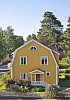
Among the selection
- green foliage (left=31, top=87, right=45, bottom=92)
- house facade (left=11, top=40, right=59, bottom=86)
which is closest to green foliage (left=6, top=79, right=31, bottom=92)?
green foliage (left=31, top=87, right=45, bottom=92)

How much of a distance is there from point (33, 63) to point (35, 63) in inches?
12.2

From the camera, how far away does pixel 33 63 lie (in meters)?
42.0

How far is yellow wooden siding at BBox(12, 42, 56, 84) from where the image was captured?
41.6 meters

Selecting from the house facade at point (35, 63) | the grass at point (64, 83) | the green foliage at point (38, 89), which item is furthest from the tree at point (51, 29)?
the green foliage at point (38, 89)

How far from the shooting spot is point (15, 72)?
42375 millimetres

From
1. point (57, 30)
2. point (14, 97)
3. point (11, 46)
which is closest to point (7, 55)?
point (11, 46)

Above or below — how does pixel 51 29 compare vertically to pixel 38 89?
above

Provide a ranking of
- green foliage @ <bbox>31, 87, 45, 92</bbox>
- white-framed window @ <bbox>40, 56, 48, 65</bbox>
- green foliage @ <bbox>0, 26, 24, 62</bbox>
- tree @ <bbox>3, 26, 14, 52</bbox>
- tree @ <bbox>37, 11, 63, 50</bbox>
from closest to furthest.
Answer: green foliage @ <bbox>31, 87, 45, 92</bbox> → white-framed window @ <bbox>40, 56, 48, 65</bbox> → tree @ <bbox>37, 11, 63, 50</bbox> → green foliage @ <bbox>0, 26, 24, 62</bbox> → tree @ <bbox>3, 26, 14, 52</bbox>

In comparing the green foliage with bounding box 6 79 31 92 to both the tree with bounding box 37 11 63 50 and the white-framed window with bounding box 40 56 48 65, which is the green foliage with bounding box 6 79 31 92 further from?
the tree with bounding box 37 11 63 50

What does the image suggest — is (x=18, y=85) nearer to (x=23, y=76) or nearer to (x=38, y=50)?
(x=23, y=76)

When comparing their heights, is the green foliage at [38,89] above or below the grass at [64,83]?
below

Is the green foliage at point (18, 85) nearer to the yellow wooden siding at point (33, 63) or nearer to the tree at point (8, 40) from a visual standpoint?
the yellow wooden siding at point (33, 63)

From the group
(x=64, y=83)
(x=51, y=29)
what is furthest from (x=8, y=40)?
(x=64, y=83)

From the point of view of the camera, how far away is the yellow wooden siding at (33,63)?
4159 centimetres
